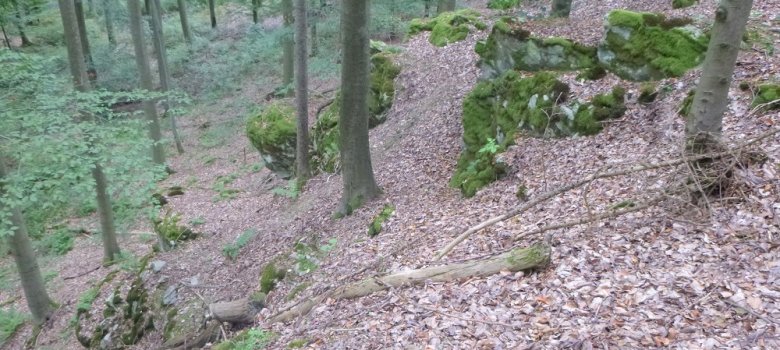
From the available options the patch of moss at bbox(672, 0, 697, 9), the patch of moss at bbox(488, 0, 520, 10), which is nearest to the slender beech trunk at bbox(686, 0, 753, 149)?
the patch of moss at bbox(672, 0, 697, 9)

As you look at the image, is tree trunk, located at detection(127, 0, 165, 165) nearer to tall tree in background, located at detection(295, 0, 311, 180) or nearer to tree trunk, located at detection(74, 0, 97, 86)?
tall tree in background, located at detection(295, 0, 311, 180)

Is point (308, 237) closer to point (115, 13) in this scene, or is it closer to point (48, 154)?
point (48, 154)

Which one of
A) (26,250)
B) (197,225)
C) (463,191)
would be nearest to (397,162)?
(463,191)

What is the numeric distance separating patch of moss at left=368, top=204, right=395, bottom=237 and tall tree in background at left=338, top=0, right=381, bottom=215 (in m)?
0.73

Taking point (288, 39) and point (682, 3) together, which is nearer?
point (682, 3)

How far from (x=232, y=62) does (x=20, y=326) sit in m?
17.8

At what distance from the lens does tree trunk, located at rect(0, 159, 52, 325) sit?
33.7ft

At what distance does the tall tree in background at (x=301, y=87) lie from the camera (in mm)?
10195

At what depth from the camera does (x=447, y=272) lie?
17.0ft

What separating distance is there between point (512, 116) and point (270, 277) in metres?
4.87

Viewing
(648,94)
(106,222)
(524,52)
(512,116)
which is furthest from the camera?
(106,222)

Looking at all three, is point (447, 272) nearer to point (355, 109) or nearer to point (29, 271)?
point (355, 109)

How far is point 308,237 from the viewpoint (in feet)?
28.1

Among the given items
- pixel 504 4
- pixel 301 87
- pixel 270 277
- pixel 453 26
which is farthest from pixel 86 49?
pixel 270 277
